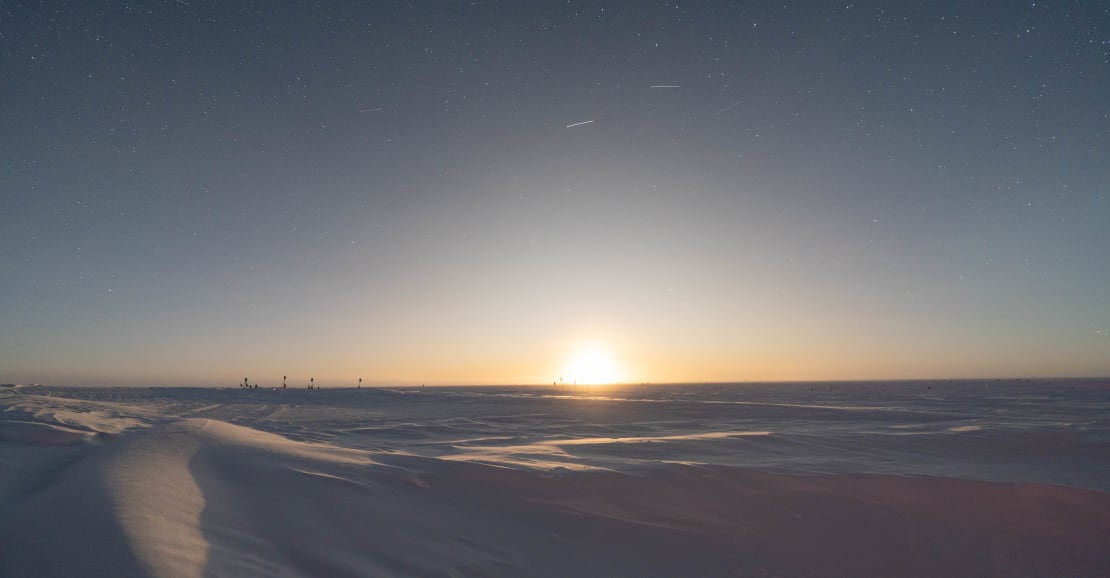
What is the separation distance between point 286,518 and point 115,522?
1524mm

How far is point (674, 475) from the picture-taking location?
7.93m

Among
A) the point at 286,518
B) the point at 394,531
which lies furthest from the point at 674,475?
the point at 286,518

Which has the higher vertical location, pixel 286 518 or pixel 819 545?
pixel 286 518

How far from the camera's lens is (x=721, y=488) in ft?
24.1

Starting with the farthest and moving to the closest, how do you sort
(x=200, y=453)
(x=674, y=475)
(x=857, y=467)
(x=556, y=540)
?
(x=857, y=467)
(x=674, y=475)
(x=200, y=453)
(x=556, y=540)

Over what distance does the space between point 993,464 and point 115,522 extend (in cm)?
1254

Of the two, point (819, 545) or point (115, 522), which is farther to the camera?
point (819, 545)

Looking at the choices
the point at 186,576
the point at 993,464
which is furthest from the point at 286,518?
the point at 993,464

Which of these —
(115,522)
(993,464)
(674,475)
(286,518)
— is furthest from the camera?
(993,464)

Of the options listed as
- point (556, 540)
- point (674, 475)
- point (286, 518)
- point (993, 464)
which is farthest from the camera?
point (993, 464)

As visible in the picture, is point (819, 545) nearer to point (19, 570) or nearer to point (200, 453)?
point (19, 570)

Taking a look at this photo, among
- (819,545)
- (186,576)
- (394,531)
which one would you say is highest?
(186,576)

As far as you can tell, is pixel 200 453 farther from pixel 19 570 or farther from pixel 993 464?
pixel 993 464

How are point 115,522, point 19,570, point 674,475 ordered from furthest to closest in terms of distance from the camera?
point 674,475
point 115,522
point 19,570
